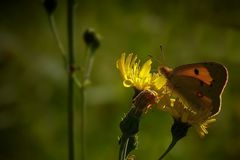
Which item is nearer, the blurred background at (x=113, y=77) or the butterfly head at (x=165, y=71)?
the butterfly head at (x=165, y=71)

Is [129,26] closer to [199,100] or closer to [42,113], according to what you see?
[42,113]

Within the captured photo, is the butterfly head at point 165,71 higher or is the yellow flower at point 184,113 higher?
the butterfly head at point 165,71

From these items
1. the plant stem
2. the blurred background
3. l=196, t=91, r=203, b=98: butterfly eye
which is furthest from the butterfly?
the blurred background

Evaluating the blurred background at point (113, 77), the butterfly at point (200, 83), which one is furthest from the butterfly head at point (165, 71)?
the blurred background at point (113, 77)

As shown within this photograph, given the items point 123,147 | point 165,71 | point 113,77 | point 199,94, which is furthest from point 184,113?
point 113,77

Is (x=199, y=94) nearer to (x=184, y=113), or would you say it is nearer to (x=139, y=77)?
(x=184, y=113)

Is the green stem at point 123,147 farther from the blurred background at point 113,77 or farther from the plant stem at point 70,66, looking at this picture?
the blurred background at point 113,77
